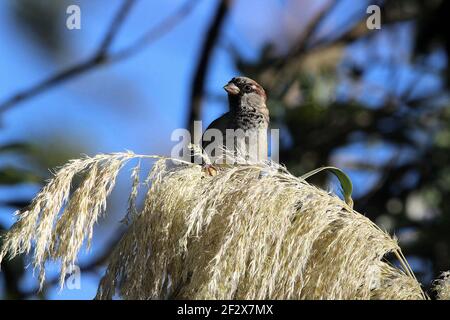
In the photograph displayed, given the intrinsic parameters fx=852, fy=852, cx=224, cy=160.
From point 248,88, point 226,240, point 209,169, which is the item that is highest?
point 248,88

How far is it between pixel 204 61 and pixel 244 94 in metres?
1.52

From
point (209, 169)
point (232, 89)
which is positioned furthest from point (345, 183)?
point (232, 89)

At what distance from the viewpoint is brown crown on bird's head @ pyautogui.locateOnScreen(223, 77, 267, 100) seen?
4.64 metres

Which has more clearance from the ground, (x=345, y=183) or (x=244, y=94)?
(x=244, y=94)

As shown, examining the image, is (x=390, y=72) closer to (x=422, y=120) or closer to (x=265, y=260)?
(x=422, y=120)

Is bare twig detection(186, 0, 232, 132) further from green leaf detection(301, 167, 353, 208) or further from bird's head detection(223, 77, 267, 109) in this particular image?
green leaf detection(301, 167, 353, 208)

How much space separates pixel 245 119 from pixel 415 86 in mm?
3031

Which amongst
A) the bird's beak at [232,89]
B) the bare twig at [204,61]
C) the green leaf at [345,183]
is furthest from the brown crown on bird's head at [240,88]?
the green leaf at [345,183]

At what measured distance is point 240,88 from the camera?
4703 mm

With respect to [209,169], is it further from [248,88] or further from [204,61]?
[204,61]

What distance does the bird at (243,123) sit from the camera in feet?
13.7

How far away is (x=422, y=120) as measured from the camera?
22.8 feet

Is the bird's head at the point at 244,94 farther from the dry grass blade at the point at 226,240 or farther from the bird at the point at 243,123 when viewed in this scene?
the dry grass blade at the point at 226,240

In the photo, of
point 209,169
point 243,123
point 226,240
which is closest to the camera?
point 226,240
